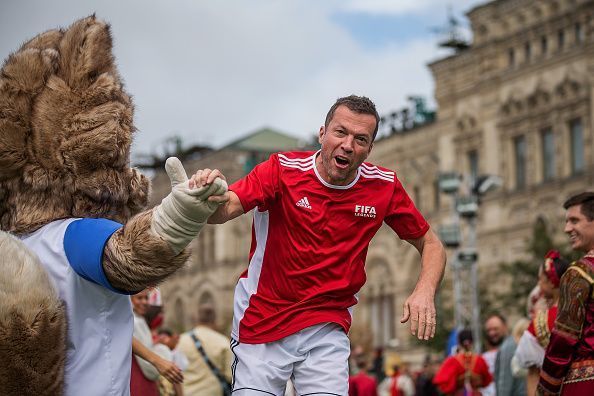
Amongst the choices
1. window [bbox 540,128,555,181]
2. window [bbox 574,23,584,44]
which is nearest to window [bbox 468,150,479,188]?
window [bbox 540,128,555,181]

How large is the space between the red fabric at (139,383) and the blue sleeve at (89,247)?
4750 millimetres

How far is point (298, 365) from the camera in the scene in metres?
5.46

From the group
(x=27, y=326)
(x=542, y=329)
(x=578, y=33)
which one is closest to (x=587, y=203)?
(x=542, y=329)

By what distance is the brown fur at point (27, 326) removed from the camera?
3.88 meters

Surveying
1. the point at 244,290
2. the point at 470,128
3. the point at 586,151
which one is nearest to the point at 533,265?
the point at 586,151

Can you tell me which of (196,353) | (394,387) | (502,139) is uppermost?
(502,139)

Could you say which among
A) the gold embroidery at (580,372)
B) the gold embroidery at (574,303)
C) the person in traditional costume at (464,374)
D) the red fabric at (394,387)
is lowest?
the red fabric at (394,387)

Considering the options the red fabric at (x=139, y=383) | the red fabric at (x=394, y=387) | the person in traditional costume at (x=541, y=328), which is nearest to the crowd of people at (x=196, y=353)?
the red fabric at (x=139, y=383)

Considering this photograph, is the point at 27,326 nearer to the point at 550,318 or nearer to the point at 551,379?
the point at 551,379

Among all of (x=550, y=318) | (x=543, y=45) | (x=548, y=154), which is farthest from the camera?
(x=548, y=154)

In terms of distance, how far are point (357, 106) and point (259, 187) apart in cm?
61

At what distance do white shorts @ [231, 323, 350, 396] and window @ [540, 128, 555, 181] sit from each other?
34844 millimetres

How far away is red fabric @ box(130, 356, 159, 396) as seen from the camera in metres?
8.76

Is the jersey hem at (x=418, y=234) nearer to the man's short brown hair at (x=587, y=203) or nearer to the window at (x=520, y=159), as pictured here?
the man's short brown hair at (x=587, y=203)
